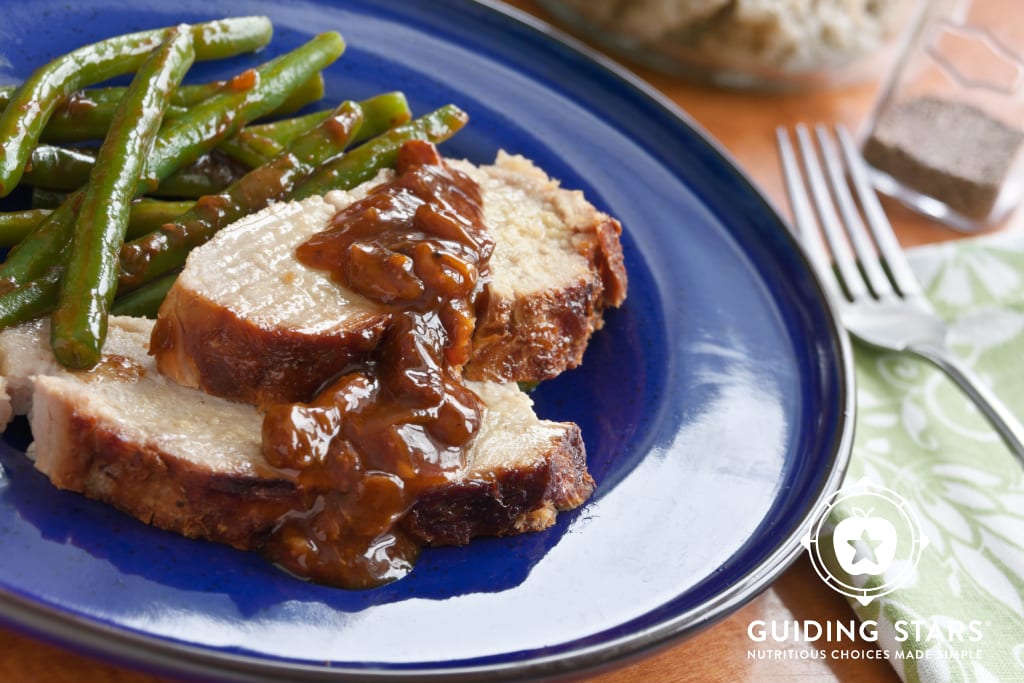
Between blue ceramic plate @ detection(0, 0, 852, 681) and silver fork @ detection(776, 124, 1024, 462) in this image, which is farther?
silver fork @ detection(776, 124, 1024, 462)

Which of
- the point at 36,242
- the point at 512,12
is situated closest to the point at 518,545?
the point at 36,242

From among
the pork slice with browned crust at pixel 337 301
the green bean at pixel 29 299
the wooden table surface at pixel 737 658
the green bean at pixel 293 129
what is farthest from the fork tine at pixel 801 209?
the green bean at pixel 29 299

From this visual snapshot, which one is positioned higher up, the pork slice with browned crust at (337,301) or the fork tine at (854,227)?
the pork slice with browned crust at (337,301)

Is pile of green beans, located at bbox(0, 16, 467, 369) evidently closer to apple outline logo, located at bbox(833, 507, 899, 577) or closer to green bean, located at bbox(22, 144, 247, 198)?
green bean, located at bbox(22, 144, 247, 198)

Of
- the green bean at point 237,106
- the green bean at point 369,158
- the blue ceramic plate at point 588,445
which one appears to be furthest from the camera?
the green bean at point 369,158

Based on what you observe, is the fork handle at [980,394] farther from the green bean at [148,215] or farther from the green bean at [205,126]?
the green bean at [148,215]

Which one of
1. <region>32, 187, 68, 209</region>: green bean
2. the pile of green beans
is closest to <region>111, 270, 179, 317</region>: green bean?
the pile of green beans

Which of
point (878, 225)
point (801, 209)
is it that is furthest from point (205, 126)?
point (878, 225)
